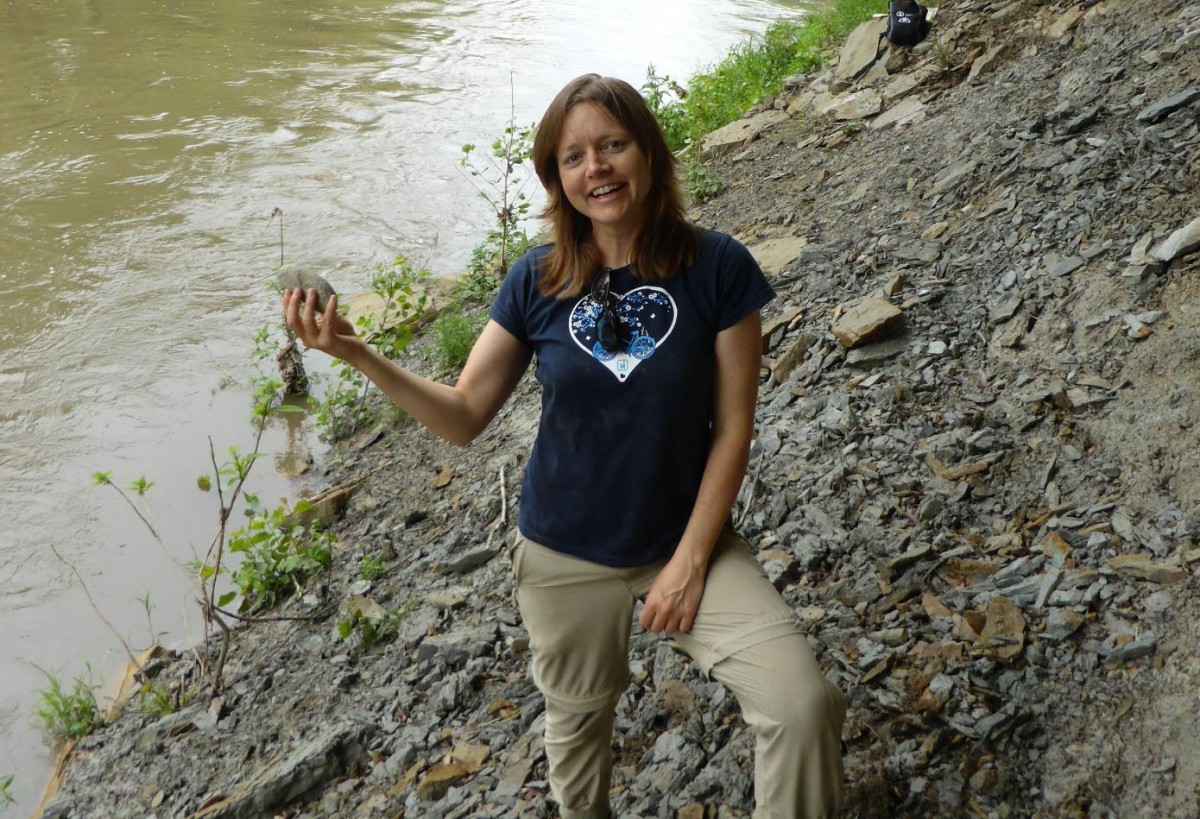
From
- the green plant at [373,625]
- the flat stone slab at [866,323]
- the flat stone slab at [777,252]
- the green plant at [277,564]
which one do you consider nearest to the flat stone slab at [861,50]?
the flat stone slab at [777,252]

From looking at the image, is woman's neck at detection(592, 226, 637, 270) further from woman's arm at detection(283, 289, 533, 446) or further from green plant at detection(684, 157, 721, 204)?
green plant at detection(684, 157, 721, 204)

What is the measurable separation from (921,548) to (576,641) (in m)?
1.61

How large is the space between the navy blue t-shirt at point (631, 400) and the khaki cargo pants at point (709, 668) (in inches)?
3.6

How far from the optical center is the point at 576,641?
2449 mm

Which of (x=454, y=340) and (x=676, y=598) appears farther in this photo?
(x=454, y=340)

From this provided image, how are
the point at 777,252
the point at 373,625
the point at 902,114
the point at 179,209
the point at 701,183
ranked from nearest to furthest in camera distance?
the point at 373,625 < the point at 777,252 < the point at 902,114 < the point at 701,183 < the point at 179,209

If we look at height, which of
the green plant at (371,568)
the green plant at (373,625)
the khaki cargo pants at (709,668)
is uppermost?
the khaki cargo pants at (709,668)

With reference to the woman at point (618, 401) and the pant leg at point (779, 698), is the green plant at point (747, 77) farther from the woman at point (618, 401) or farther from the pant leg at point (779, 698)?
the pant leg at point (779, 698)

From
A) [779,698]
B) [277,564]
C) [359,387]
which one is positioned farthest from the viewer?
[359,387]

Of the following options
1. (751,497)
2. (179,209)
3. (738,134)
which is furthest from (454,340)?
(179,209)

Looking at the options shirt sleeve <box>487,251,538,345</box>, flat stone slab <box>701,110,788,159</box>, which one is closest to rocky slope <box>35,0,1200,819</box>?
shirt sleeve <box>487,251,538,345</box>

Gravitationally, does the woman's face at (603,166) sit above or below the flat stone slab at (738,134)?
above

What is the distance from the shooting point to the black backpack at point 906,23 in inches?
333

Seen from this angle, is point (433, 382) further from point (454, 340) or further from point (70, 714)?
point (454, 340)
